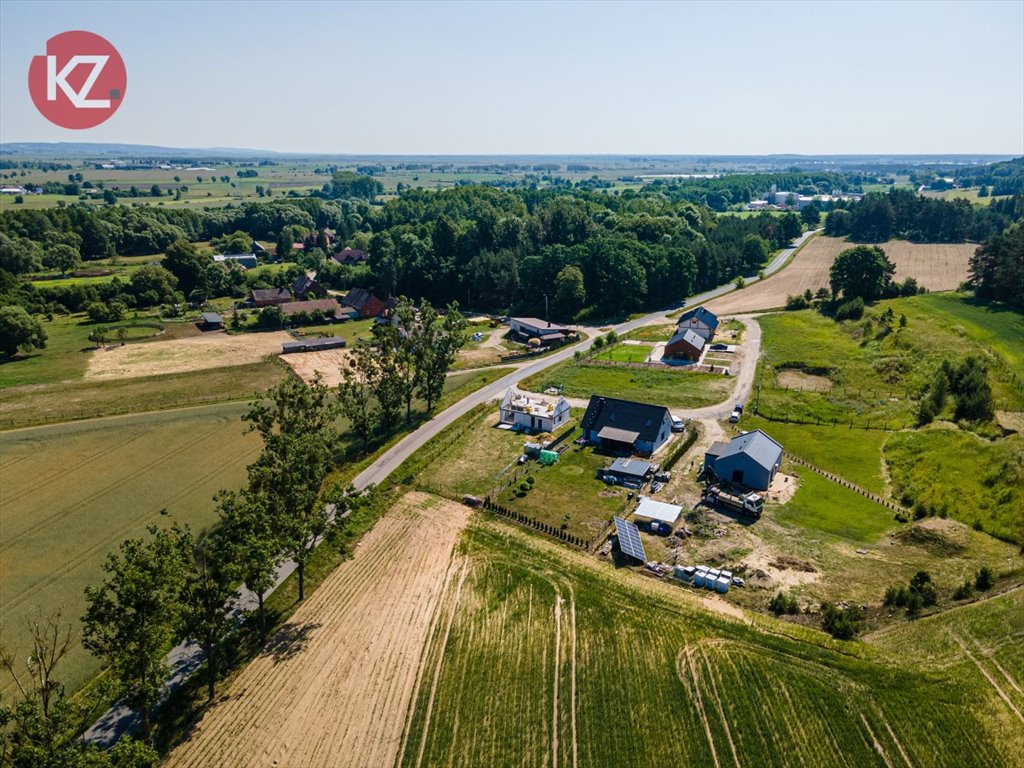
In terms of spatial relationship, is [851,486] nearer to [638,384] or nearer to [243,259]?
[638,384]

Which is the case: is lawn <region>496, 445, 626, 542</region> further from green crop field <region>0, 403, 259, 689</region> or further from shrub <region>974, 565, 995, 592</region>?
green crop field <region>0, 403, 259, 689</region>

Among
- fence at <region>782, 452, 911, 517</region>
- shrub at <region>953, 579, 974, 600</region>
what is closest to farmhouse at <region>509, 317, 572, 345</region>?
fence at <region>782, 452, 911, 517</region>

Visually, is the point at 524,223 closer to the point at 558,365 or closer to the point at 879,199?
the point at 558,365

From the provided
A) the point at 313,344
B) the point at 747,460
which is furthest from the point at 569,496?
the point at 313,344

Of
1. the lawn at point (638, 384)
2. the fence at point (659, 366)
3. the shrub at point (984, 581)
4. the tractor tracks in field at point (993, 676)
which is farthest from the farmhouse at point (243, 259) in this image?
the tractor tracks in field at point (993, 676)

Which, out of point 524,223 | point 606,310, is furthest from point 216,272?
point 606,310

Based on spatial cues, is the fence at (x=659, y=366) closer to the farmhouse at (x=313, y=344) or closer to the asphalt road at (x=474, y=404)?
the asphalt road at (x=474, y=404)
